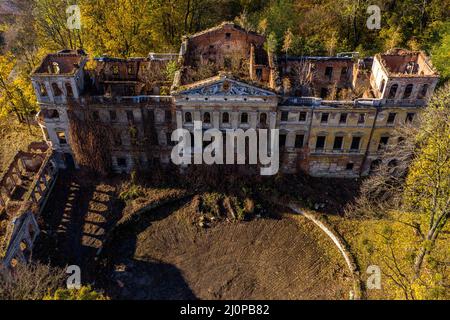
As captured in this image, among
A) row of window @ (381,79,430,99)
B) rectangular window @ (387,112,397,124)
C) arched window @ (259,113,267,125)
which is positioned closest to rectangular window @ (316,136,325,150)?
arched window @ (259,113,267,125)

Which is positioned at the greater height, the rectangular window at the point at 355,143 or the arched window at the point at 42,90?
the arched window at the point at 42,90

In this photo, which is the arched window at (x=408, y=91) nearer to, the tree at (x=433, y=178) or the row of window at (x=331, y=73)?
the tree at (x=433, y=178)

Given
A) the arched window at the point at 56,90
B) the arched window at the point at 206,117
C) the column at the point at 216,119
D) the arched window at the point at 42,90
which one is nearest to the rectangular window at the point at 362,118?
the column at the point at 216,119

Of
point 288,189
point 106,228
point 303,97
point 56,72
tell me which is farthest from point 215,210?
point 56,72

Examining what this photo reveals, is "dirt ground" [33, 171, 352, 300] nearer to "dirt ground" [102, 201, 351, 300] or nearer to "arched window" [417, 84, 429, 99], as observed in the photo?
"dirt ground" [102, 201, 351, 300]
